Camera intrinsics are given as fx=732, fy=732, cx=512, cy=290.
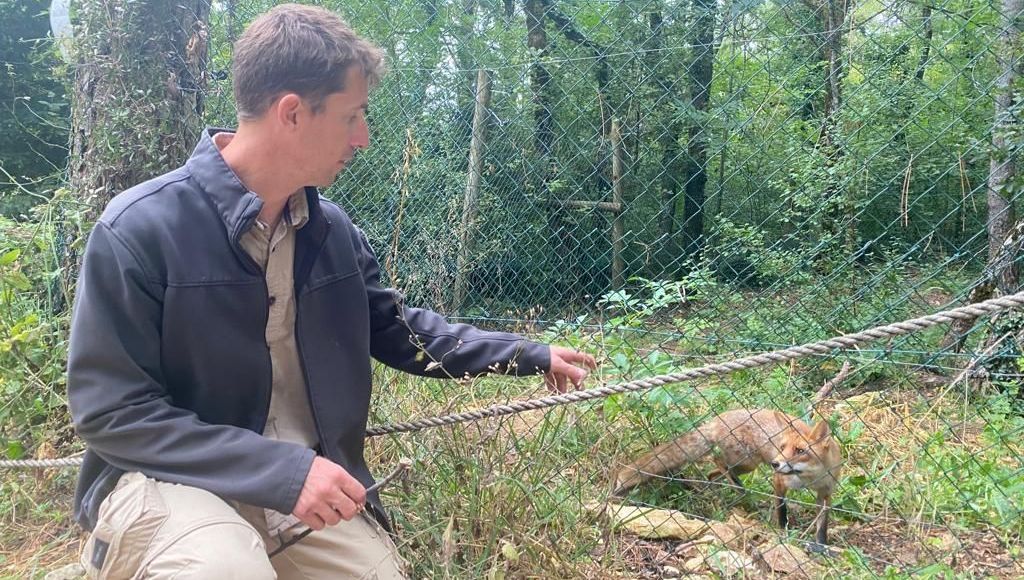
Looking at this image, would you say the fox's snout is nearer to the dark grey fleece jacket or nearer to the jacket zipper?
the dark grey fleece jacket

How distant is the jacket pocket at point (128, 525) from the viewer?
1758mm

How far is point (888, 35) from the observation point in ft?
10.1

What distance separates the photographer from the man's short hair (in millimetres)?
1947

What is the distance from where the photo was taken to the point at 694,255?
157 inches

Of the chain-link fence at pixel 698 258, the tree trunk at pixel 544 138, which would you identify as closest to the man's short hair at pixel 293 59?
the chain-link fence at pixel 698 258

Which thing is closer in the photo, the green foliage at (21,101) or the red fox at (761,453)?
the red fox at (761,453)

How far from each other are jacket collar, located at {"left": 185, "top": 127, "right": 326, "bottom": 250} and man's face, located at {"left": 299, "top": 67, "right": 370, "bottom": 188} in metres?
0.19

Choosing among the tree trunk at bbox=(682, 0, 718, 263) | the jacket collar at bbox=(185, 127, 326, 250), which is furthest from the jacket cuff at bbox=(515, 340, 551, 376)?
the tree trunk at bbox=(682, 0, 718, 263)

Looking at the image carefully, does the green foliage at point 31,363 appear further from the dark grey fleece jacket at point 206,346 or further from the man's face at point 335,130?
the man's face at point 335,130

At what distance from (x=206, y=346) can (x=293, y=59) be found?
0.79 meters

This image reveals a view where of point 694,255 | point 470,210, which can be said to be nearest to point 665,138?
point 694,255

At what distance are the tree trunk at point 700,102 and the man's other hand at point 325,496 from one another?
2.32 meters

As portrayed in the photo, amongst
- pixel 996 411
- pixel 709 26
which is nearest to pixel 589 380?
pixel 709 26

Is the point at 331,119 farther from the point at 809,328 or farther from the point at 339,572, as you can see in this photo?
the point at 809,328
